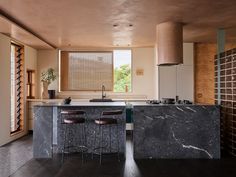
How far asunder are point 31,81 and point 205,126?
5544 mm

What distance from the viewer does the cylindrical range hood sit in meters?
5.24

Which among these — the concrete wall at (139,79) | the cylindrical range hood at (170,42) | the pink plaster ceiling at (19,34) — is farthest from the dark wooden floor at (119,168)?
the concrete wall at (139,79)

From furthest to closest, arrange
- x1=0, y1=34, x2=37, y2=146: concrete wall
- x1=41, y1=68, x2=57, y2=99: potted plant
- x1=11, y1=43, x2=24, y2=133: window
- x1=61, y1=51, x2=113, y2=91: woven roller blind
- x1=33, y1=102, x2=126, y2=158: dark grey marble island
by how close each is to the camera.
Answer: x1=61, y1=51, x2=113, y2=91: woven roller blind < x1=41, y1=68, x2=57, y2=99: potted plant < x1=11, y1=43, x2=24, y2=133: window < x1=0, y1=34, x2=37, y2=146: concrete wall < x1=33, y1=102, x2=126, y2=158: dark grey marble island

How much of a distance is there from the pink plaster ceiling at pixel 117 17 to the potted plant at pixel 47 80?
1418 millimetres

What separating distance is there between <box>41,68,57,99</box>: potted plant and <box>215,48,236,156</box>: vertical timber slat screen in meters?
4.95

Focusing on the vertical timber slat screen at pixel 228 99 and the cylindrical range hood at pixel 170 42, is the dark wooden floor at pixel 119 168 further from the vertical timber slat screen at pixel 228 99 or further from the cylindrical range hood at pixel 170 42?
the cylindrical range hood at pixel 170 42

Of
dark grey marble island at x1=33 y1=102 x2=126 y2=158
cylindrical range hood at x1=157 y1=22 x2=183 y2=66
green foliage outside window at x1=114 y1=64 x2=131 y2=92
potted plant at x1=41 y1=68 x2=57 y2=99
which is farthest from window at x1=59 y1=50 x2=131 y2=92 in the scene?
cylindrical range hood at x1=157 y1=22 x2=183 y2=66

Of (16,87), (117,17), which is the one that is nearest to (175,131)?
(117,17)

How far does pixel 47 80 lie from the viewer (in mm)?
8086


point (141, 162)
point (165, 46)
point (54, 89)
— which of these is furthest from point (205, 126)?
point (54, 89)

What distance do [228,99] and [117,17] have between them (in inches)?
110

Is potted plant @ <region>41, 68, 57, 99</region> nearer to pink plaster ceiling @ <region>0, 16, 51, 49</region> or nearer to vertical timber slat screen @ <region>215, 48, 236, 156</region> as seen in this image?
pink plaster ceiling @ <region>0, 16, 51, 49</region>

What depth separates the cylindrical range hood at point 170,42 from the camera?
5.24 meters

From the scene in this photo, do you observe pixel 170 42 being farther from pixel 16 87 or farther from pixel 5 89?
pixel 16 87
